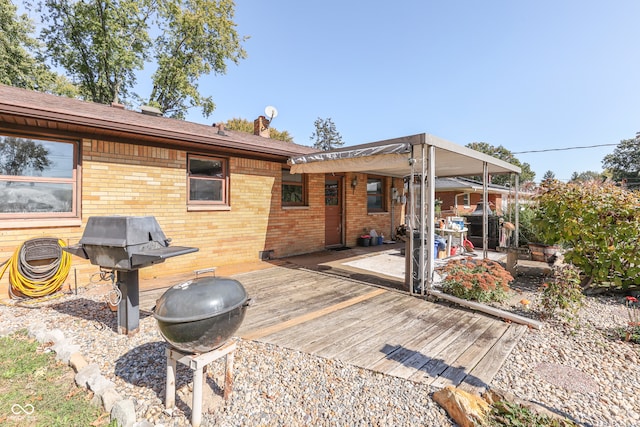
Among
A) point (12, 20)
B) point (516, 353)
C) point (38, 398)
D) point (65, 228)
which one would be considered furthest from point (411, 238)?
point (12, 20)

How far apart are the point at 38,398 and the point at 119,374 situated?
54 centimetres

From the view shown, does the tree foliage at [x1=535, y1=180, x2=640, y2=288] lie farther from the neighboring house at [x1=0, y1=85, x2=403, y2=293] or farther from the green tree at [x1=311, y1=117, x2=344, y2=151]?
the green tree at [x1=311, y1=117, x2=344, y2=151]

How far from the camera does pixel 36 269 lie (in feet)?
15.1

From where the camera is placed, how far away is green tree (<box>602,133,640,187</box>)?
36.8 metres

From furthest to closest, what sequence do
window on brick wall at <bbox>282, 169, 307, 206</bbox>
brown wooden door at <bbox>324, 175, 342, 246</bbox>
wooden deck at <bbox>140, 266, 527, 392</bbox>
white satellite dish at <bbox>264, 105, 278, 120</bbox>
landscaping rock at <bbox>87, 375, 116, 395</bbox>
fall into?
white satellite dish at <bbox>264, 105, 278, 120</bbox> < brown wooden door at <bbox>324, 175, 342, 246</bbox> < window on brick wall at <bbox>282, 169, 307, 206</bbox> < wooden deck at <bbox>140, 266, 527, 392</bbox> < landscaping rock at <bbox>87, 375, 116, 395</bbox>

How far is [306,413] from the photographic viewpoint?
7.09 feet

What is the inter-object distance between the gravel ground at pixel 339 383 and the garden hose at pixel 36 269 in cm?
114

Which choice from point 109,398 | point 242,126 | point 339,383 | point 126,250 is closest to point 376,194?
point 339,383

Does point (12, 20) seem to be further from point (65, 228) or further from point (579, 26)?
point (579, 26)

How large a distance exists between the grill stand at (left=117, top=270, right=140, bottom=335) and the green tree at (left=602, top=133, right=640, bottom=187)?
172 feet

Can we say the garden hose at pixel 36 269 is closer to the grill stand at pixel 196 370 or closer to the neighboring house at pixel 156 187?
the neighboring house at pixel 156 187

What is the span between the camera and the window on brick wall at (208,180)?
22.2 ft

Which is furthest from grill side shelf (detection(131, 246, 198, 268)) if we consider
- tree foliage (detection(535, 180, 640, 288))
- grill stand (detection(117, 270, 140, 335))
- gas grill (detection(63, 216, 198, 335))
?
tree foliage (detection(535, 180, 640, 288))

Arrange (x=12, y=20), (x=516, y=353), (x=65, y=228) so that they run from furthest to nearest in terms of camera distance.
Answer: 1. (x=12, y=20)
2. (x=65, y=228)
3. (x=516, y=353)
